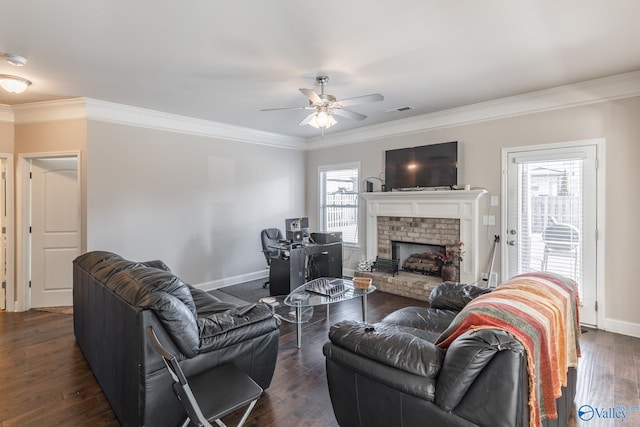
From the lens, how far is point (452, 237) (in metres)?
4.82

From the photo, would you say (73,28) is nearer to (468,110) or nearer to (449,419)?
(449,419)

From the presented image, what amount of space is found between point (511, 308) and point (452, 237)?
11.0 feet

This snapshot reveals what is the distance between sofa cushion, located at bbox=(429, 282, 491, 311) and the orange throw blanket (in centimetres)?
77

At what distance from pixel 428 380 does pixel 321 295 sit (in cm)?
199

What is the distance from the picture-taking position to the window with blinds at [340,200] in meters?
6.19

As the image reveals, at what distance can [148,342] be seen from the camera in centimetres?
177

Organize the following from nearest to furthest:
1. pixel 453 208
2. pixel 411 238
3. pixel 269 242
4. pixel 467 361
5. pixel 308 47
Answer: pixel 467 361
pixel 308 47
pixel 453 208
pixel 411 238
pixel 269 242

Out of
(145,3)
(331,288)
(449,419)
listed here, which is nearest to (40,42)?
(145,3)

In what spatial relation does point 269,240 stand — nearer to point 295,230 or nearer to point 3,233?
point 295,230

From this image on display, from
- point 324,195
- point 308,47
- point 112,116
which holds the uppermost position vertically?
point 308,47

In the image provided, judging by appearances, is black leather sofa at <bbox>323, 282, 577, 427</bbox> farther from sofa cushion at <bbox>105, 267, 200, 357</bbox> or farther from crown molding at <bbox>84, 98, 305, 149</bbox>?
crown molding at <bbox>84, 98, 305, 149</bbox>

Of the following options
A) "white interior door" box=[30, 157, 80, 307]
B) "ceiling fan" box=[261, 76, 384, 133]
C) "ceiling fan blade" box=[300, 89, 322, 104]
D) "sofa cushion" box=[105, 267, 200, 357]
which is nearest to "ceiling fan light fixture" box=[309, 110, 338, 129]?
"ceiling fan" box=[261, 76, 384, 133]

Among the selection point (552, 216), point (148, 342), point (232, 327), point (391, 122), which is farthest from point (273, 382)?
point (391, 122)

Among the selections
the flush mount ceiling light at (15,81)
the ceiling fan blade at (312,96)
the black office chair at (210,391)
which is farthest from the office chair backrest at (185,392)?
the flush mount ceiling light at (15,81)
